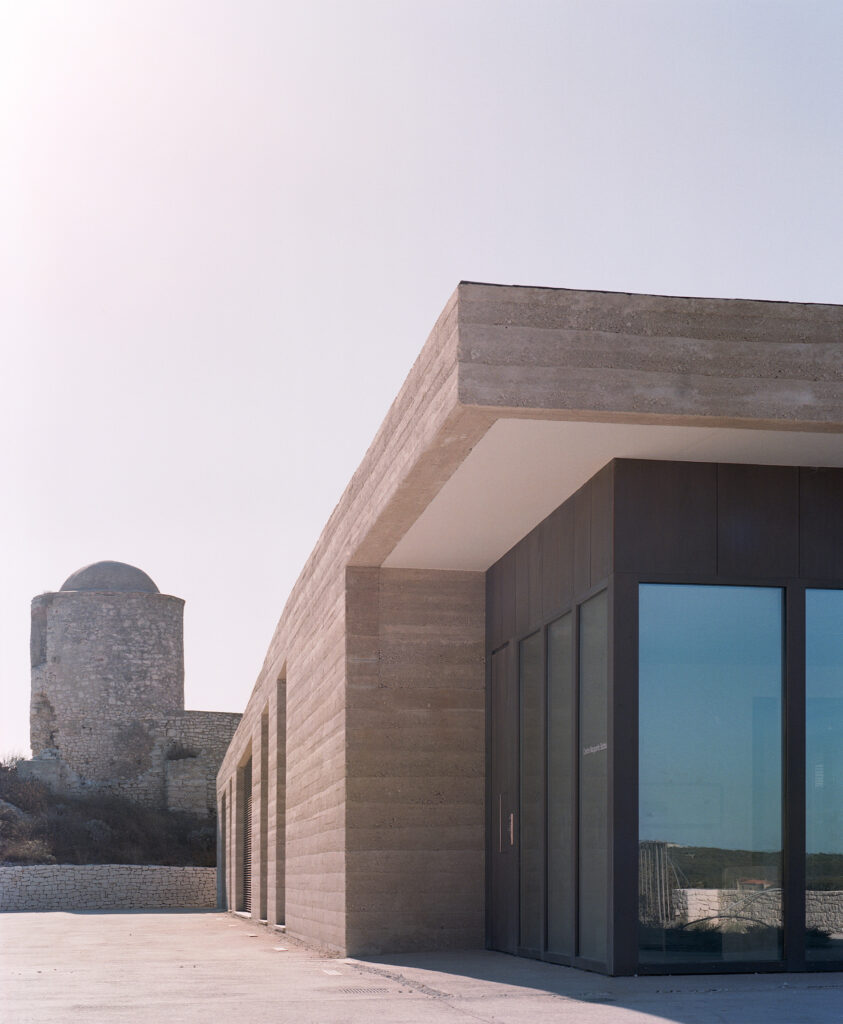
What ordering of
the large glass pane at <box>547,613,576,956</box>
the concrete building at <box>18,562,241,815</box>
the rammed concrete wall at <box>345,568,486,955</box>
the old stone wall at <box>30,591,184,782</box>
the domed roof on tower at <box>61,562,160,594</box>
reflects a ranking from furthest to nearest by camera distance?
the domed roof on tower at <box>61,562,160,594</box>, the old stone wall at <box>30,591,184,782</box>, the concrete building at <box>18,562,241,815</box>, the rammed concrete wall at <box>345,568,486,955</box>, the large glass pane at <box>547,613,576,956</box>

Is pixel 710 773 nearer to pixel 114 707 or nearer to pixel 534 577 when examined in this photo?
pixel 534 577

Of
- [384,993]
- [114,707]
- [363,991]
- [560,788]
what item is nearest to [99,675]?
[114,707]

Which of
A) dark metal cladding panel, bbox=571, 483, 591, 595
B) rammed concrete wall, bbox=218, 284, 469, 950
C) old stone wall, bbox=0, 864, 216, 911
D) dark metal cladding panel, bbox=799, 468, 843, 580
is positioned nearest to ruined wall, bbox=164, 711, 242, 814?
old stone wall, bbox=0, 864, 216, 911

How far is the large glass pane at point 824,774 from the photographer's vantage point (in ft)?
28.6

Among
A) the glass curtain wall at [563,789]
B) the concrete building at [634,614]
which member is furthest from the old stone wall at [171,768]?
the glass curtain wall at [563,789]

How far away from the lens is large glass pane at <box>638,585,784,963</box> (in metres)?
8.57

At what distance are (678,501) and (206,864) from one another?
33940 mm

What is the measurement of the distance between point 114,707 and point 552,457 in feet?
126

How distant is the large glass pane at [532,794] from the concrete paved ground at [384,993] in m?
0.40

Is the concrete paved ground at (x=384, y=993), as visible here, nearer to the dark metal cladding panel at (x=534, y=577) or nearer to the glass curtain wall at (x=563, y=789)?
the glass curtain wall at (x=563, y=789)

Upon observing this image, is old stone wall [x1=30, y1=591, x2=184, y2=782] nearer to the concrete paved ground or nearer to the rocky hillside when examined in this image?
the rocky hillside

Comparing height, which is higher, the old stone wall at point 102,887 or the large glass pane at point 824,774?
the large glass pane at point 824,774

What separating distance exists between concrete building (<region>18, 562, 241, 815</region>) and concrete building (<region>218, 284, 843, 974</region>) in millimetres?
33823

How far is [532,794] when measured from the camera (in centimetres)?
1114
